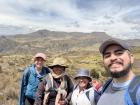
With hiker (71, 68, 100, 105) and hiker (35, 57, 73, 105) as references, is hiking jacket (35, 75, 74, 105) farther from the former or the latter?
hiker (71, 68, 100, 105)

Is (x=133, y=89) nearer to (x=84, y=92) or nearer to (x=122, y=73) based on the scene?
(x=122, y=73)

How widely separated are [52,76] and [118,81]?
Result: 8.21ft

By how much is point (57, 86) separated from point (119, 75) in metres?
2.53

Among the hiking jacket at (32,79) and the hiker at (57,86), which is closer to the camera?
the hiker at (57,86)

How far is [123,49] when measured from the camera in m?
2.85

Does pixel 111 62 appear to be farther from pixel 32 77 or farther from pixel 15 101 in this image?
pixel 15 101

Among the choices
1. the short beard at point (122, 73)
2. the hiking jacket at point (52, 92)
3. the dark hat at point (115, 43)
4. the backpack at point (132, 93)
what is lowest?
the hiking jacket at point (52, 92)

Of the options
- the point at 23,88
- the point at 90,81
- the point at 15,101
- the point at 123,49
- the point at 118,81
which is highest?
the point at 123,49

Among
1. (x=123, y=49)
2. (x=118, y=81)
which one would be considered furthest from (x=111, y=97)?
(x=123, y=49)

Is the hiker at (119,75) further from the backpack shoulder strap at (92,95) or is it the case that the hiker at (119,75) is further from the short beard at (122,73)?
the backpack shoulder strap at (92,95)

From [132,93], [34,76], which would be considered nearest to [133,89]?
[132,93]

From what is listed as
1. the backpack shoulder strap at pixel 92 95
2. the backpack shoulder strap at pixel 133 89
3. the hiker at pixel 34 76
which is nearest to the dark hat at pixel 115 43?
the backpack shoulder strap at pixel 133 89

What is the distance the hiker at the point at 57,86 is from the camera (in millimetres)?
5125

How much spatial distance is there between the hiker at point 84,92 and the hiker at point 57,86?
0.41 metres
